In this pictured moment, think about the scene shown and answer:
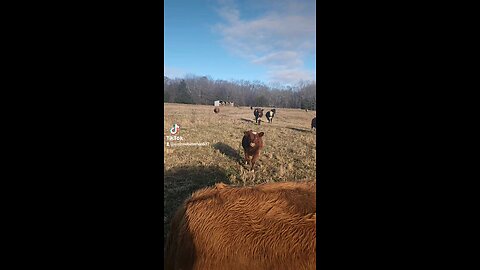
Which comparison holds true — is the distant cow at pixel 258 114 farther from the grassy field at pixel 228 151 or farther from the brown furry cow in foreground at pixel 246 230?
the brown furry cow in foreground at pixel 246 230

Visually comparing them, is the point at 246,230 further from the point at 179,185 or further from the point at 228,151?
the point at 228,151

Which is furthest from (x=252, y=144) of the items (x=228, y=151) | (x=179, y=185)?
(x=179, y=185)

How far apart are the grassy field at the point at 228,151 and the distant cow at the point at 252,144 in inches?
1.1

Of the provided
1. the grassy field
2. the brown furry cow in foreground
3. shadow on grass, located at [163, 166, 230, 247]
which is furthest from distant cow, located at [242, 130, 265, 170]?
the brown furry cow in foreground

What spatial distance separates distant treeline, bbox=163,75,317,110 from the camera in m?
1.27

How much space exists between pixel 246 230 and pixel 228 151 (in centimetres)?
66

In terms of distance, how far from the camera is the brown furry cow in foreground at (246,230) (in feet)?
3.45

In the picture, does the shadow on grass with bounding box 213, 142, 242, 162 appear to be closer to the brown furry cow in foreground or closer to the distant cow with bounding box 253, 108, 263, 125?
the distant cow with bounding box 253, 108, 263, 125

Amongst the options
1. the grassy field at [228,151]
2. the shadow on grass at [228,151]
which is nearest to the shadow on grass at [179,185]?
the grassy field at [228,151]

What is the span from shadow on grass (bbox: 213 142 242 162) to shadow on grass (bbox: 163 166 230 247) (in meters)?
0.25

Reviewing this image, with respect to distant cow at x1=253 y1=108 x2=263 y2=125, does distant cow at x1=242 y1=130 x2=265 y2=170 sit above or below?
below

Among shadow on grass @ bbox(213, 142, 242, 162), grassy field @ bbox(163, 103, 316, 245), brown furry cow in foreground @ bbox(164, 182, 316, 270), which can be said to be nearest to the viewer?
brown furry cow in foreground @ bbox(164, 182, 316, 270)
